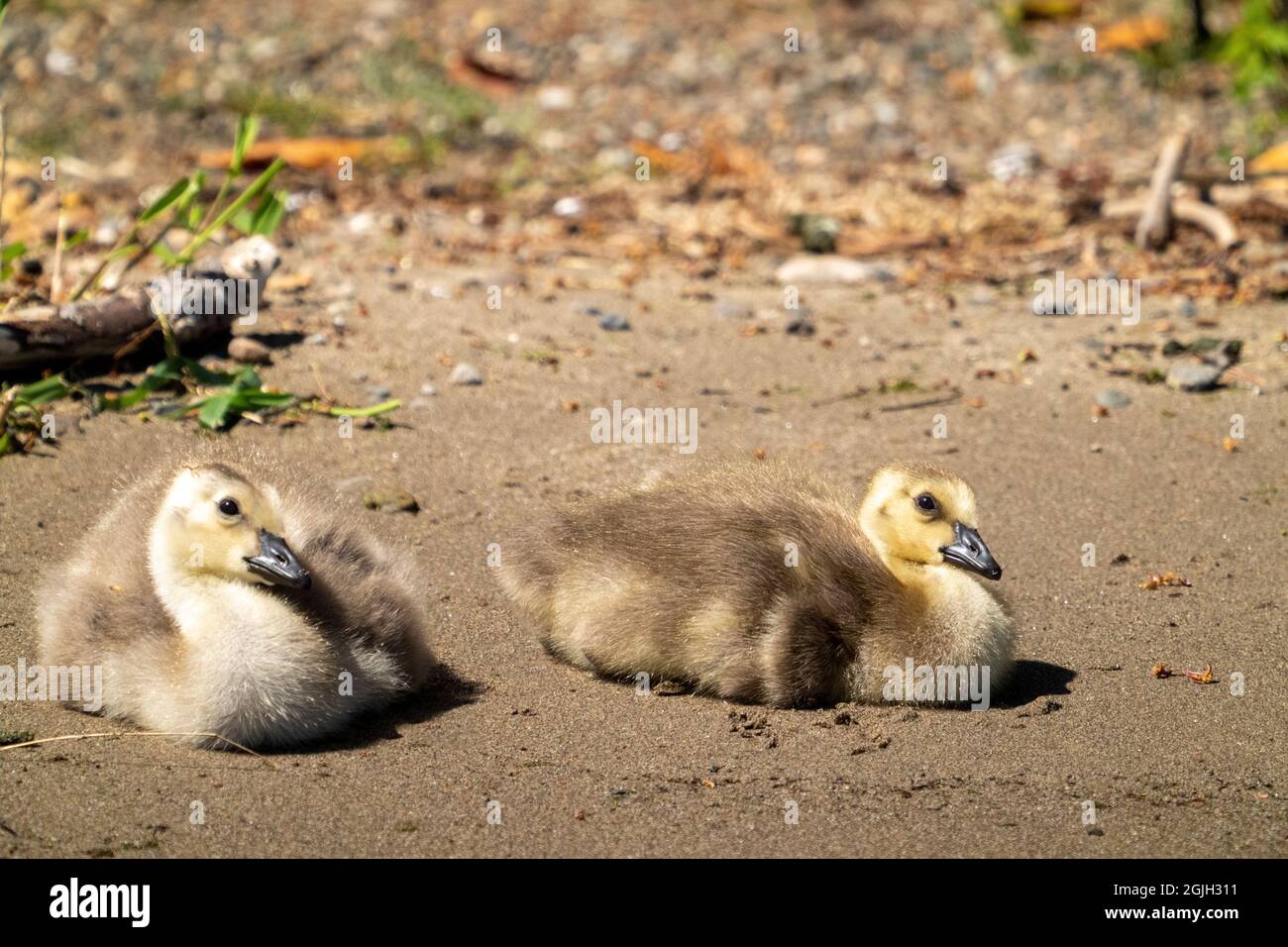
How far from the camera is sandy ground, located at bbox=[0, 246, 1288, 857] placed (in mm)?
4305

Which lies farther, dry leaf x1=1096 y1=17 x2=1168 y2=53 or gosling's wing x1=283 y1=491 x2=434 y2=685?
dry leaf x1=1096 y1=17 x2=1168 y2=53

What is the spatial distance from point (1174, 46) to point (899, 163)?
3977mm

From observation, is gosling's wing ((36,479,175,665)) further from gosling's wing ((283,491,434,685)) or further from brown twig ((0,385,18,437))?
brown twig ((0,385,18,437))

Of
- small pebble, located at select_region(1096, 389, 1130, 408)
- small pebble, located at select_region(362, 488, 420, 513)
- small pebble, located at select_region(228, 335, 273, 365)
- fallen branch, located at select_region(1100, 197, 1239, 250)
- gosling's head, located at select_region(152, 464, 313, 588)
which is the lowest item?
gosling's head, located at select_region(152, 464, 313, 588)

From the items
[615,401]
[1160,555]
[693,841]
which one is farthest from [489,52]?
[693,841]

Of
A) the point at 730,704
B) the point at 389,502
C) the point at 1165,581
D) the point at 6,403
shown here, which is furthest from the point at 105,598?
the point at 1165,581

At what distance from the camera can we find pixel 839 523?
17.5 ft

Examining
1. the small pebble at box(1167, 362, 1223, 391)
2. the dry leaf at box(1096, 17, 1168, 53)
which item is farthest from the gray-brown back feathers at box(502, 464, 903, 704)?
the dry leaf at box(1096, 17, 1168, 53)

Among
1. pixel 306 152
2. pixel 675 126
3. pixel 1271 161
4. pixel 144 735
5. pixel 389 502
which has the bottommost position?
pixel 144 735

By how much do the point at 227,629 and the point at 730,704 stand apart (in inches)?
66.8

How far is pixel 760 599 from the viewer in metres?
5.07

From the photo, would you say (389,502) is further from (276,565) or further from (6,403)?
(276,565)

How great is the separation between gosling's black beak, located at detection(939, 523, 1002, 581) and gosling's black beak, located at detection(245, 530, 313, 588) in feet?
7.01

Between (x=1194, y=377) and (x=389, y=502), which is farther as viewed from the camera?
(x=1194, y=377)
